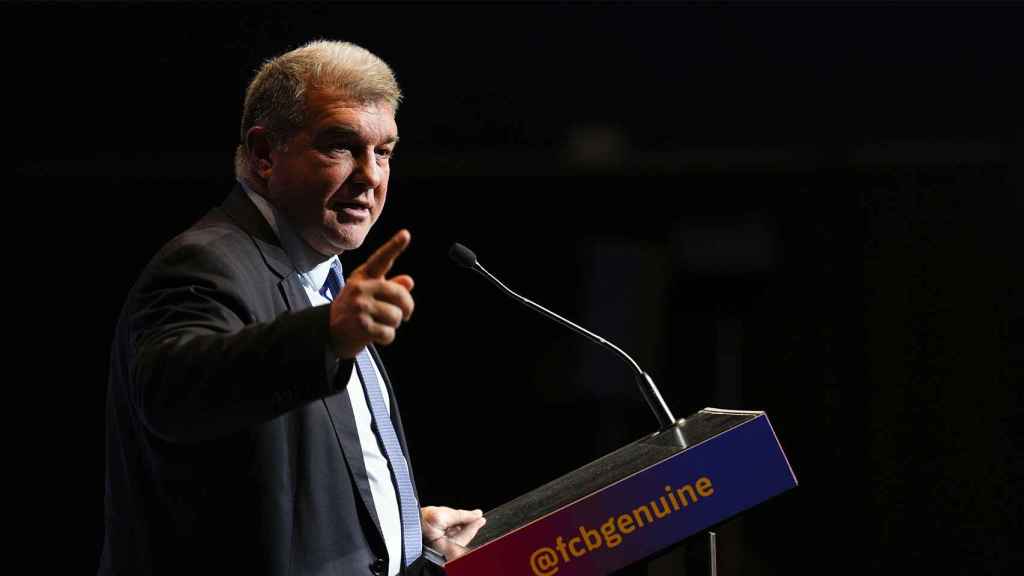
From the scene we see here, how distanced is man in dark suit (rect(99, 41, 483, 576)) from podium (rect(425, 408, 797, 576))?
0.57 feet

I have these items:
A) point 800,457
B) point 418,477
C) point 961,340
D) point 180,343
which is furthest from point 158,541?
point 961,340

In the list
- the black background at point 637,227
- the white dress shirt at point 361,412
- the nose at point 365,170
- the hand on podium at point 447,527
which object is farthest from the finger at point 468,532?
the black background at point 637,227

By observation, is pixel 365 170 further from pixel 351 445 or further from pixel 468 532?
pixel 468 532

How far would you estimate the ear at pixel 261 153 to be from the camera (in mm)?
1480

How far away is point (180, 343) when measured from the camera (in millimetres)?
1046

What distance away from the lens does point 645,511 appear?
1.29 meters

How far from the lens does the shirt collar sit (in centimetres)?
145

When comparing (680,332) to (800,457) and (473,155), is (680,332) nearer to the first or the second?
(800,457)

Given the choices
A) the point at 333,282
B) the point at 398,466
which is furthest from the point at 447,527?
the point at 333,282

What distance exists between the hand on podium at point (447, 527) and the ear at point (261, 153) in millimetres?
547

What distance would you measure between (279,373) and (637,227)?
2.30 meters

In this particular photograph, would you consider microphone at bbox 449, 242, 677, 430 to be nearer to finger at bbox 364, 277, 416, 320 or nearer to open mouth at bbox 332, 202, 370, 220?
open mouth at bbox 332, 202, 370, 220

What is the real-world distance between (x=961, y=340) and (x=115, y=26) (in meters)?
2.77

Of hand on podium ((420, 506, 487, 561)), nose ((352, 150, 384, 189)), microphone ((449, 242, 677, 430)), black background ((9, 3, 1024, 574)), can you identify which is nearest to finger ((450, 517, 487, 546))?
hand on podium ((420, 506, 487, 561))
